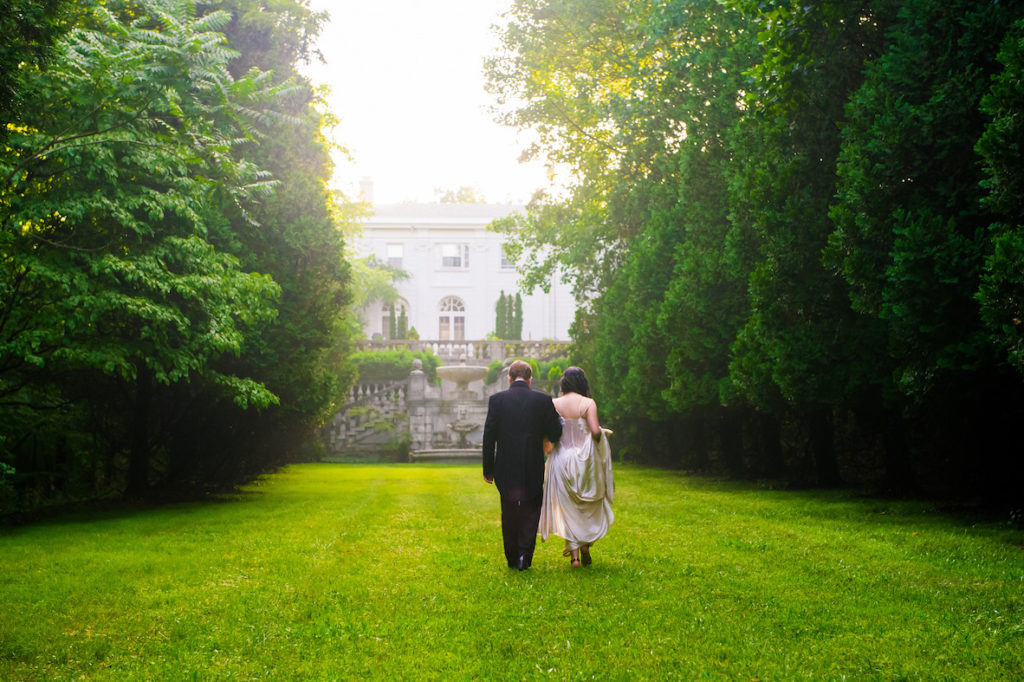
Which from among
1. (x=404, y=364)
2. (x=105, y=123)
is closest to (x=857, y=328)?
(x=105, y=123)

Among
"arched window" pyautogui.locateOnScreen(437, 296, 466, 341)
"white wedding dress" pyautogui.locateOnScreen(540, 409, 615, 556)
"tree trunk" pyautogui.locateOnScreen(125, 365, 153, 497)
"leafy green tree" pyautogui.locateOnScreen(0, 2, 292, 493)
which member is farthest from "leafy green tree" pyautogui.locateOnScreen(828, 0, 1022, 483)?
"arched window" pyautogui.locateOnScreen(437, 296, 466, 341)

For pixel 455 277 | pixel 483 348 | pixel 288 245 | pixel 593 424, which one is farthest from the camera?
pixel 455 277

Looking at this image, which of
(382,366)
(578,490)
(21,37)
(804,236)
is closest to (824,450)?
(804,236)

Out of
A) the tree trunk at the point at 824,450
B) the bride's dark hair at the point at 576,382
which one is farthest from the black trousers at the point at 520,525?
the tree trunk at the point at 824,450

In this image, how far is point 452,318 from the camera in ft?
183

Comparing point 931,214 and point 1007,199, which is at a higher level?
point 931,214

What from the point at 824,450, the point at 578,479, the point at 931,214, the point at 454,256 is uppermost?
the point at 454,256

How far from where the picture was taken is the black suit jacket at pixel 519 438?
8195 millimetres

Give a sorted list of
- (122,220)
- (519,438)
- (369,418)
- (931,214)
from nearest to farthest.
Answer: (519,438), (931,214), (122,220), (369,418)

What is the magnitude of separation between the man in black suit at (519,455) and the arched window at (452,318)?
47.1m

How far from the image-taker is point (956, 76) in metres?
10.4

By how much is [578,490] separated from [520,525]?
638 mm

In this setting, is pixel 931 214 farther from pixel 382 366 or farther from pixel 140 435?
pixel 382 366

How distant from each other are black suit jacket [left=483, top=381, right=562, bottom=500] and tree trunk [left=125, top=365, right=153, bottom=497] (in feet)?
29.4
